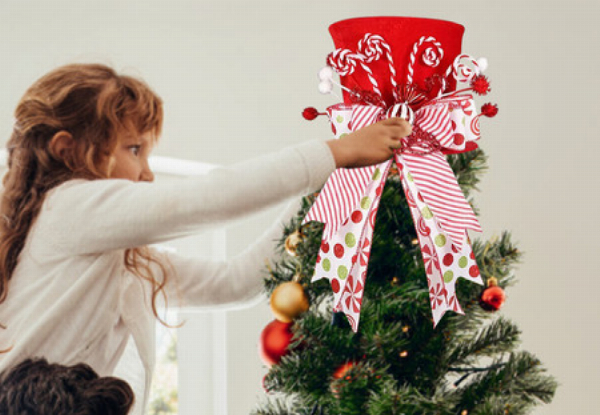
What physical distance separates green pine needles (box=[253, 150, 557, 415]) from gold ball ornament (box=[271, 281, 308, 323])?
11 millimetres

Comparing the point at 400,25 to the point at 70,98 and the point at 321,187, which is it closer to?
the point at 321,187

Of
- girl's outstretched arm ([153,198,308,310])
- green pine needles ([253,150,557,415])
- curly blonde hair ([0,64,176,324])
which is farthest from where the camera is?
girl's outstretched arm ([153,198,308,310])

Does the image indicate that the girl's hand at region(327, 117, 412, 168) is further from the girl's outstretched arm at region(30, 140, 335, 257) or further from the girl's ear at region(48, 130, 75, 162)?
the girl's ear at region(48, 130, 75, 162)

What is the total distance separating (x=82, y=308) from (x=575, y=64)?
0.99 meters

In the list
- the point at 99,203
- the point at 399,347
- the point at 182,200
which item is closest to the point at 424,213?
the point at 399,347

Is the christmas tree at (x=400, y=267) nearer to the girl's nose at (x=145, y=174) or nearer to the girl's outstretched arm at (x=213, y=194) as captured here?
the girl's outstretched arm at (x=213, y=194)

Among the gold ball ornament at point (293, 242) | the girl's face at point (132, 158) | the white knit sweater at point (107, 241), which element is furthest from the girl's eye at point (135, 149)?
the gold ball ornament at point (293, 242)

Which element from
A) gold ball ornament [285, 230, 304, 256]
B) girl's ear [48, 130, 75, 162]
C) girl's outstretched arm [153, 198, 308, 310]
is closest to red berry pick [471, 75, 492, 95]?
gold ball ornament [285, 230, 304, 256]

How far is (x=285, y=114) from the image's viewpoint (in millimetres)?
1307

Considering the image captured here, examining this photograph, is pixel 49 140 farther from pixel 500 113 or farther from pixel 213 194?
pixel 500 113

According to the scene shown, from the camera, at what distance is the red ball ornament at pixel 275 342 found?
75 centimetres

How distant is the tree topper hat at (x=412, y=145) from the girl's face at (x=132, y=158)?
0.27m

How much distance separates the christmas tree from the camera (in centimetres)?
69

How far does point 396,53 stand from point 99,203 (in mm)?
353
